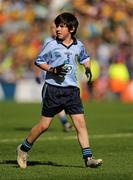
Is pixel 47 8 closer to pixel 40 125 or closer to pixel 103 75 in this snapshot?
pixel 103 75

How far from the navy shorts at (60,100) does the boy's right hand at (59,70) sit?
0.80 ft

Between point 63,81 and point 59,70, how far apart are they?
0.80ft

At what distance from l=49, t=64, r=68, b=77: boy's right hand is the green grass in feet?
4.00

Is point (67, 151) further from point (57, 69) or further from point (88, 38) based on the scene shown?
point (88, 38)

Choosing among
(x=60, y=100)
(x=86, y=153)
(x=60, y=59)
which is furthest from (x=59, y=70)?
(x=86, y=153)

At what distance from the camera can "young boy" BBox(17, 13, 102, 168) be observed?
1052 cm

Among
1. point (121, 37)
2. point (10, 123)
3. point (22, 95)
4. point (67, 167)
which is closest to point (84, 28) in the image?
point (121, 37)

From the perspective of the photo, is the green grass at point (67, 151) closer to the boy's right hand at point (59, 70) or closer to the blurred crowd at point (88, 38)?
the boy's right hand at point (59, 70)

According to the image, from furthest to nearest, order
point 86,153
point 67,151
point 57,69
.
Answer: point 67,151
point 86,153
point 57,69

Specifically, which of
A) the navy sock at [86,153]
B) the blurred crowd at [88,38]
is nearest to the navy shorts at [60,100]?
the navy sock at [86,153]

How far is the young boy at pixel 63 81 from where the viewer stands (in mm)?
10523

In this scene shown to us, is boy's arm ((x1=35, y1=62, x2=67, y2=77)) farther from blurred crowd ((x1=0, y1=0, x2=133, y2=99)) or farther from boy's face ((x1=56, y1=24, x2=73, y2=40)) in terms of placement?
blurred crowd ((x1=0, y1=0, x2=133, y2=99))

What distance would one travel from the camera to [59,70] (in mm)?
10391

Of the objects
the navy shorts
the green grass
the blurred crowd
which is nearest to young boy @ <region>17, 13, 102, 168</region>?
the navy shorts
